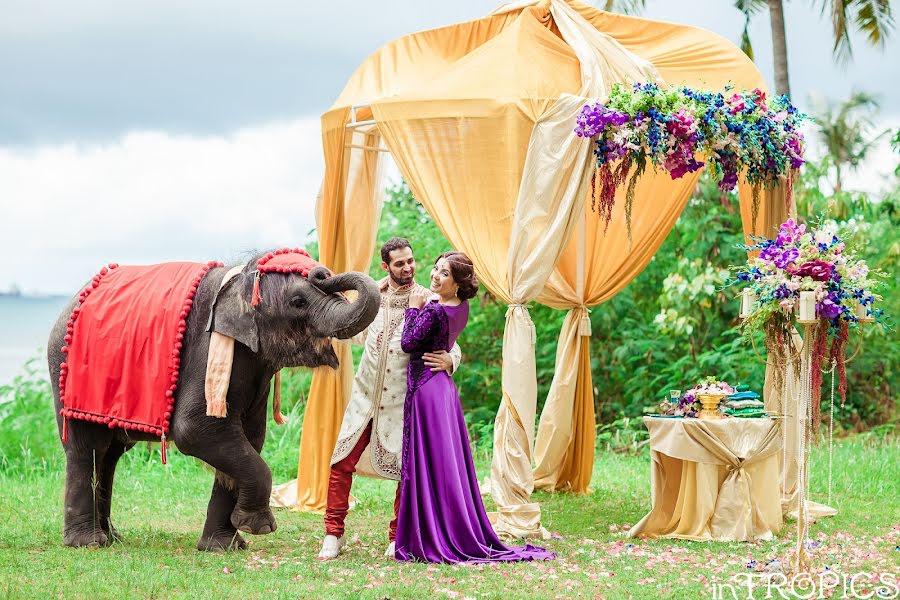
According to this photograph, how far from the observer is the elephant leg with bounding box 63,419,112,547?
229 inches

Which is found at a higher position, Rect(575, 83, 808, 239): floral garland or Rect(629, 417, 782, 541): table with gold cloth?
Rect(575, 83, 808, 239): floral garland

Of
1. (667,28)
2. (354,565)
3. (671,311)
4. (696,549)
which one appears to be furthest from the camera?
(671,311)

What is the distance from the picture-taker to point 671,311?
11.4 meters

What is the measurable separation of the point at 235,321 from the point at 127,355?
56cm

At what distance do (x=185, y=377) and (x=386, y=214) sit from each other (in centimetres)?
727

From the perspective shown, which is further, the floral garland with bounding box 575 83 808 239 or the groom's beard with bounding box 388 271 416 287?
the floral garland with bounding box 575 83 808 239

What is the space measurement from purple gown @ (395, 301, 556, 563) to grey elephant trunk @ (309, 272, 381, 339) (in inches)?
9.2

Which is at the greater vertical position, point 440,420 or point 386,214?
point 386,214

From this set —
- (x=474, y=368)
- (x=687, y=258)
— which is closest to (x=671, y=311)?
(x=687, y=258)

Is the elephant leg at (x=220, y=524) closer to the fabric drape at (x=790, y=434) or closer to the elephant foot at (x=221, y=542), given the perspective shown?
the elephant foot at (x=221, y=542)

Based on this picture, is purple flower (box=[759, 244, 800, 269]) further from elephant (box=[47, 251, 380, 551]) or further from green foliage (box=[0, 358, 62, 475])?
green foliage (box=[0, 358, 62, 475])

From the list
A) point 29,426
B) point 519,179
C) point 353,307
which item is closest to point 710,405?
point 519,179

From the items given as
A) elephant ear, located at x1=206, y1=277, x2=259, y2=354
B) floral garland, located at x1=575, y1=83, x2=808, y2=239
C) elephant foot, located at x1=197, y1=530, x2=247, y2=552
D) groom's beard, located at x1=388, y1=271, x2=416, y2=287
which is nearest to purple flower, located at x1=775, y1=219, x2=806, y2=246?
floral garland, located at x1=575, y1=83, x2=808, y2=239

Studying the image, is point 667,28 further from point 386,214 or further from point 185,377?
point 386,214
